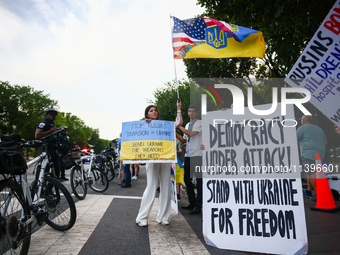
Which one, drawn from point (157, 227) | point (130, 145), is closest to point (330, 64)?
point (130, 145)

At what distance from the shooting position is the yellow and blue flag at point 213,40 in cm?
Answer: 461

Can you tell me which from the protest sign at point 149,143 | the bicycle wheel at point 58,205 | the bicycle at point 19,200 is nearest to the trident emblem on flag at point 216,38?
the protest sign at point 149,143

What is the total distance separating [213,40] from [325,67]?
2.03m

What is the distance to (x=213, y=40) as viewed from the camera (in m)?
4.88

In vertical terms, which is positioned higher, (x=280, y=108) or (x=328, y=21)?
(x=328, y=21)

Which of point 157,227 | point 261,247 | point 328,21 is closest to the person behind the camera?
point 261,247

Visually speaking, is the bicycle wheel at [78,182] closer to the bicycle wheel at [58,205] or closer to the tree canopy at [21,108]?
the bicycle wheel at [58,205]

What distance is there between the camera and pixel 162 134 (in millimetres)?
4086

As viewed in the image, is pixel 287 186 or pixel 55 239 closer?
pixel 287 186

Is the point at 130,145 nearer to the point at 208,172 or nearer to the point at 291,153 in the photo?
the point at 208,172

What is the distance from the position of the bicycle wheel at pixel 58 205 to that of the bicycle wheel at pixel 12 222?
633 millimetres

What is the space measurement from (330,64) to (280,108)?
3.71 ft

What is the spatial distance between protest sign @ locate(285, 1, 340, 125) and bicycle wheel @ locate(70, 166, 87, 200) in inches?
191

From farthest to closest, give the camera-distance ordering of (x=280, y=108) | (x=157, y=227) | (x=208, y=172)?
(x=157, y=227) → (x=208, y=172) → (x=280, y=108)
